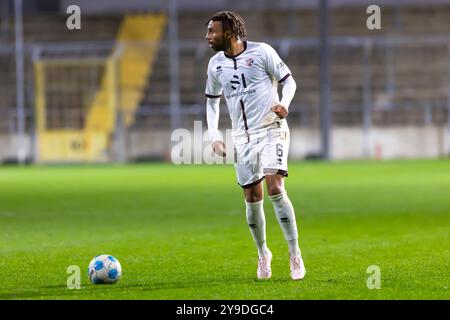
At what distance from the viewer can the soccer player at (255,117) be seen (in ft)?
27.8

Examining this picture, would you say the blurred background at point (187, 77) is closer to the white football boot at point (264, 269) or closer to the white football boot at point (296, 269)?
the white football boot at point (264, 269)

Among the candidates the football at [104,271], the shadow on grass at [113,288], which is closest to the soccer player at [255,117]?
the shadow on grass at [113,288]

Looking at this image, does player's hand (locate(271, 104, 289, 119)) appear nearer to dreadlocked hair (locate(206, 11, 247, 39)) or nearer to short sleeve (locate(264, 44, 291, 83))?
short sleeve (locate(264, 44, 291, 83))

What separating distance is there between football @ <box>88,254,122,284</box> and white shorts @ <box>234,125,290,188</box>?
4.18 ft

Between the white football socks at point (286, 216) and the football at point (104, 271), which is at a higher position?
the white football socks at point (286, 216)

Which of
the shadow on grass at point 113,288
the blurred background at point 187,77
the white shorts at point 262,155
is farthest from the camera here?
the blurred background at point 187,77

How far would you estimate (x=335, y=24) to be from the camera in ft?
134

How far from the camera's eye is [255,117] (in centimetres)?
860

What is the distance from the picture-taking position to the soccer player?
8.48 metres

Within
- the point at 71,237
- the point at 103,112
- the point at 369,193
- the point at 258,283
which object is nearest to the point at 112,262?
the point at 258,283

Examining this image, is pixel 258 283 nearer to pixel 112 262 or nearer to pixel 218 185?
pixel 112 262

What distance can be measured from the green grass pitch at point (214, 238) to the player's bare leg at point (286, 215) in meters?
0.16

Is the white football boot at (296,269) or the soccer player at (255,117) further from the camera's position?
the soccer player at (255,117)

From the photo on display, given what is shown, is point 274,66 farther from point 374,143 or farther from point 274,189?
point 374,143
